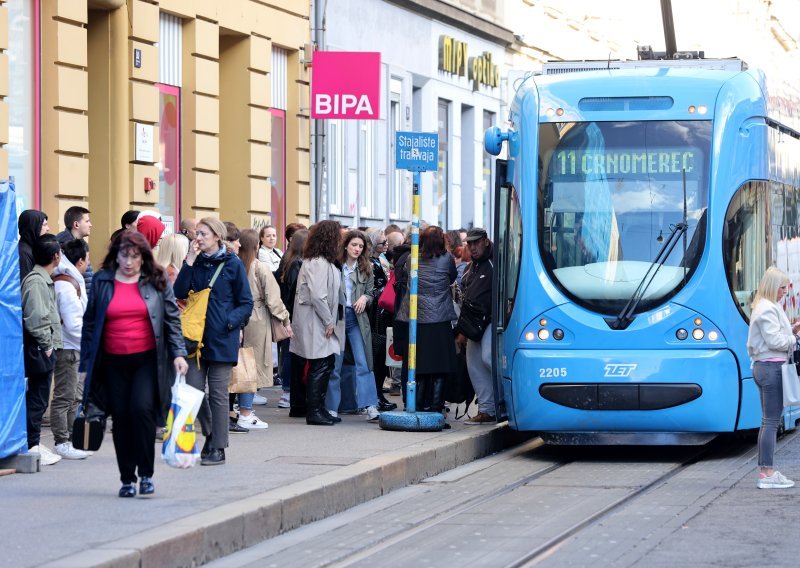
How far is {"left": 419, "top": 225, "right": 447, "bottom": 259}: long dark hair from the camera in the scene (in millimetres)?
15227

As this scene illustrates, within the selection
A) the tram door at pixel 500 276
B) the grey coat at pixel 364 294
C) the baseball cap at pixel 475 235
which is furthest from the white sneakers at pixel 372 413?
the baseball cap at pixel 475 235

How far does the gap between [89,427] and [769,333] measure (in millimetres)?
4630

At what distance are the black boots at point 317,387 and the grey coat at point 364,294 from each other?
1.00 metres

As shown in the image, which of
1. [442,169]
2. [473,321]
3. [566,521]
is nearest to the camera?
[566,521]

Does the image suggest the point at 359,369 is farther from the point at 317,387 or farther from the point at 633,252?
the point at 633,252

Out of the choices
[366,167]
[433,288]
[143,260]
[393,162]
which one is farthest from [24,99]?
[393,162]

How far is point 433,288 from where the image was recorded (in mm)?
15227

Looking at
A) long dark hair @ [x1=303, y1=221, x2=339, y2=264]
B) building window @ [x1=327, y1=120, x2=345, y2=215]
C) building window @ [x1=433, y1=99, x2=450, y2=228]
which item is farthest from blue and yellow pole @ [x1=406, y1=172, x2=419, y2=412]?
building window @ [x1=433, y1=99, x2=450, y2=228]

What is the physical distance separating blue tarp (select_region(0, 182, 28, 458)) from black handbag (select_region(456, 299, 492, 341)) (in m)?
5.01

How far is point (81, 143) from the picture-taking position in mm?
18750

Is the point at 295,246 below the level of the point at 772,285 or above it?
above

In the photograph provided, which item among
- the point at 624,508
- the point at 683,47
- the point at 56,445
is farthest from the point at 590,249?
the point at 683,47

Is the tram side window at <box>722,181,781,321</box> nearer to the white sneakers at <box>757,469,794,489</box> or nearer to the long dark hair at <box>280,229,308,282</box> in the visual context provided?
the white sneakers at <box>757,469,794,489</box>

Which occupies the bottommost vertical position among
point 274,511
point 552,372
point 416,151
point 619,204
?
point 274,511
